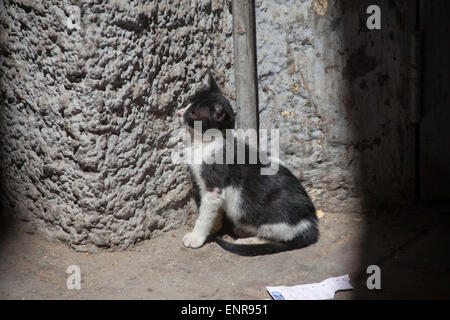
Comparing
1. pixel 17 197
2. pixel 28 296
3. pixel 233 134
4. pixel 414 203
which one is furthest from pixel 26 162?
pixel 414 203

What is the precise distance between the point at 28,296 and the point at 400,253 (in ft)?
7.88

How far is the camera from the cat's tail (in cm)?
353

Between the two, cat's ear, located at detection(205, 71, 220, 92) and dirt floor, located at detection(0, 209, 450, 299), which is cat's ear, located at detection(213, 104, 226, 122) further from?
dirt floor, located at detection(0, 209, 450, 299)

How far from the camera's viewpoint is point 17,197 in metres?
3.79

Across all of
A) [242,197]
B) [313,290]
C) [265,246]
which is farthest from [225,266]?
[313,290]

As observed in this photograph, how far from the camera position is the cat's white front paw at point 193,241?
3629mm

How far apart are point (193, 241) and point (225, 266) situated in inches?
13.3

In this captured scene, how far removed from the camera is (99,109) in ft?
10.7

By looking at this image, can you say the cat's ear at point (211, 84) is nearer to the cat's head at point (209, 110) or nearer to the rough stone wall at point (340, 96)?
the cat's head at point (209, 110)

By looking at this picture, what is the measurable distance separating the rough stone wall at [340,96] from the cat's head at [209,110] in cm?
48

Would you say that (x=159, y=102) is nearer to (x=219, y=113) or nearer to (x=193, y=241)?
(x=219, y=113)

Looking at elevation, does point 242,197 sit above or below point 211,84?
below

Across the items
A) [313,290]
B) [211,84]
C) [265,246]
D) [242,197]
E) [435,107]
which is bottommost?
[313,290]

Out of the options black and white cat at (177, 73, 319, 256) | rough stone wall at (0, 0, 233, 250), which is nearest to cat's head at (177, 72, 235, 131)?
black and white cat at (177, 73, 319, 256)
